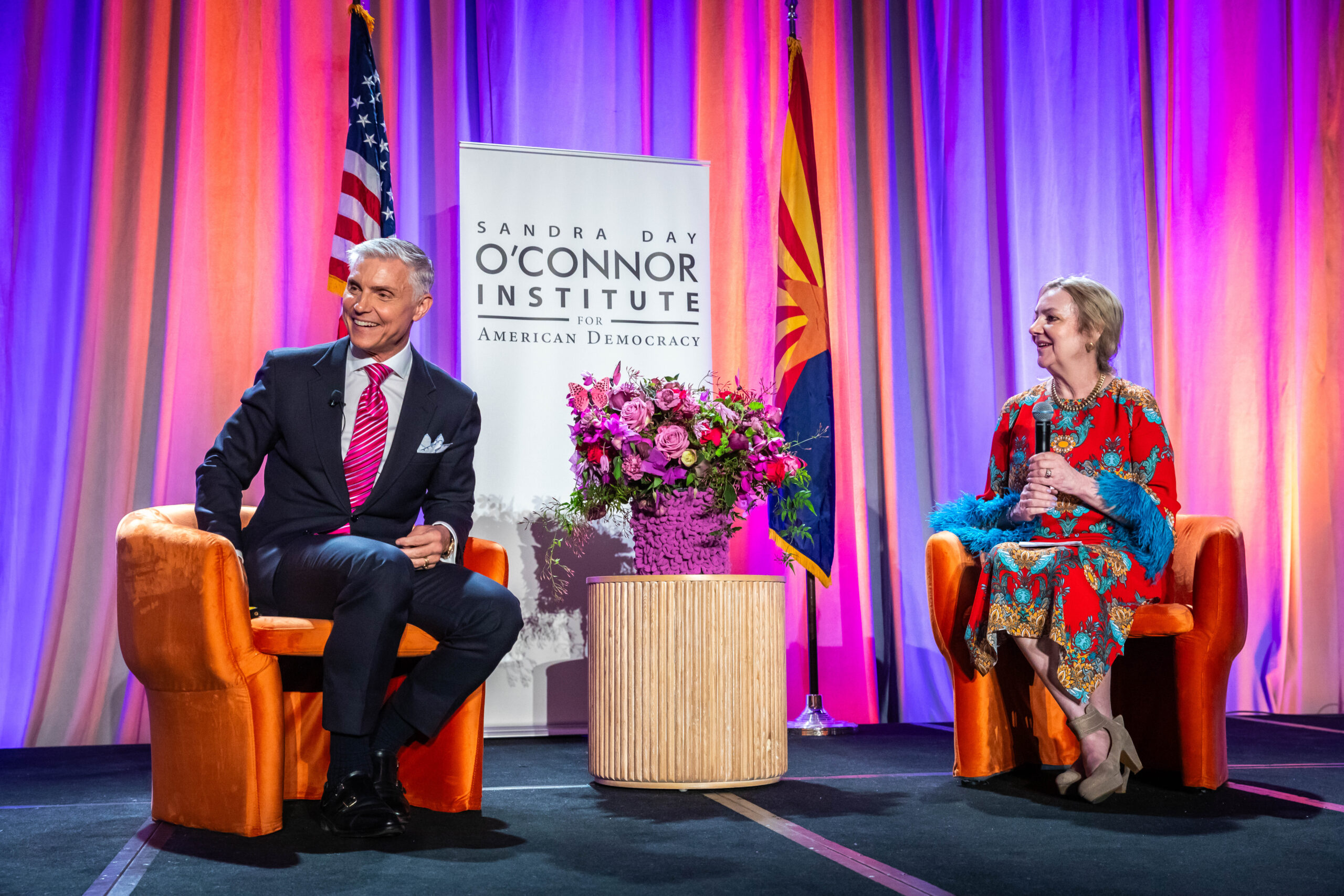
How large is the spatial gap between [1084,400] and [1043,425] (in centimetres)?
25

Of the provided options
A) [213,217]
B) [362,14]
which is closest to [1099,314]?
[362,14]

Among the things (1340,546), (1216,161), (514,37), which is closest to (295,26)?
(514,37)

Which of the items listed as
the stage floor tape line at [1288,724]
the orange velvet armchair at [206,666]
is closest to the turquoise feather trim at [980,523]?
the orange velvet armchair at [206,666]

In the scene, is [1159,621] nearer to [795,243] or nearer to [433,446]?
[433,446]

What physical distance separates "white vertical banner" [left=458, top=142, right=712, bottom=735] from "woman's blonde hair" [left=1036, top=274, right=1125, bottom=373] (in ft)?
4.31

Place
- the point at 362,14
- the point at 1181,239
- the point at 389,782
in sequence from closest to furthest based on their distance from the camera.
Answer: the point at 389,782 < the point at 362,14 < the point at 1181,239

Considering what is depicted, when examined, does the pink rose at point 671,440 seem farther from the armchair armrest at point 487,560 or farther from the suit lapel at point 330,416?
the suit lapel at point 330,416

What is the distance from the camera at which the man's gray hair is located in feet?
8.14

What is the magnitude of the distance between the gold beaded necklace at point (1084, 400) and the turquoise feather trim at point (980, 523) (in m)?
0.24

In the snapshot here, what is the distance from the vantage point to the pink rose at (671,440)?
2.65m

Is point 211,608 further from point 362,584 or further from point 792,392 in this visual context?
point 792,392

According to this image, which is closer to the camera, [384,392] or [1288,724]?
[384,392]

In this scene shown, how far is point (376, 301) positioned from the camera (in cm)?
246

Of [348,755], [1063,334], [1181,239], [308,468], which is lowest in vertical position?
[348,755]
